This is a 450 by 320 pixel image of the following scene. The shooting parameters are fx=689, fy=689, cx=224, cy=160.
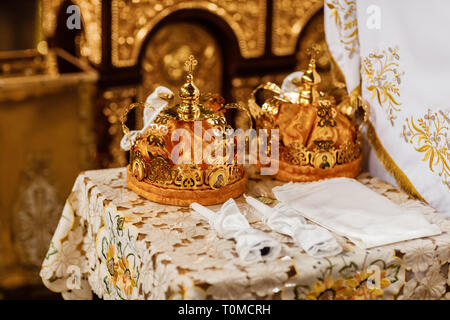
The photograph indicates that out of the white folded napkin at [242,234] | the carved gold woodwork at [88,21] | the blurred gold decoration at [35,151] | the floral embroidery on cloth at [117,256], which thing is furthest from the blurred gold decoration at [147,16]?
the white folded napkin at [242,234]

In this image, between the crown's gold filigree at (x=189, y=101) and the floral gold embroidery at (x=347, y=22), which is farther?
the floral gold embroidery at (x=347, y=22)

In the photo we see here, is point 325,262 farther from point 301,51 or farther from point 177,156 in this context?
point 301,51

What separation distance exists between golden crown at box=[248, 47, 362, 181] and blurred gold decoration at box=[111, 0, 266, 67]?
131 cm

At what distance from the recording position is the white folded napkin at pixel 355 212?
1.34 meters

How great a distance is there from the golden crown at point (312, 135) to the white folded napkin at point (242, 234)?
0.91 feet

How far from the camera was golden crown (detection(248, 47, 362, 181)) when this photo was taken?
1.61 m

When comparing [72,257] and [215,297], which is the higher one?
[215,297]

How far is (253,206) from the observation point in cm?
149

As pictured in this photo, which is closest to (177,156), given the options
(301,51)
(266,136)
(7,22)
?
(266,136)

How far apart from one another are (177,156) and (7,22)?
1584 mm

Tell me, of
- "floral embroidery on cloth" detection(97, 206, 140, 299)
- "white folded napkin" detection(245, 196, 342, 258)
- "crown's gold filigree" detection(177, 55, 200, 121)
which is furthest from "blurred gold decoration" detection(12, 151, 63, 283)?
"white folded napkin" detection(245, 196, 342, 258)

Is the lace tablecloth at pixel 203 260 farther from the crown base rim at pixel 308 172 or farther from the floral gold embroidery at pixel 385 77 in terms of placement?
the floral gold embroidery at pixel 385 77

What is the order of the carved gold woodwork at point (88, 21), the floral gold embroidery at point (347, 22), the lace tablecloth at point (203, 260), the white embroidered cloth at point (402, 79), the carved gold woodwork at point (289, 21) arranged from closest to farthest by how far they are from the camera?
the lace tablecloth at point (203, 260), the white embroidered cloth at point (402, 79), the floral gold embroidery at point (347, 22), the carved gold woodwork at point (88, 21), the carved gold woodwork at point (289, 21)

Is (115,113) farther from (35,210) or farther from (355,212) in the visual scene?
(355,212)
